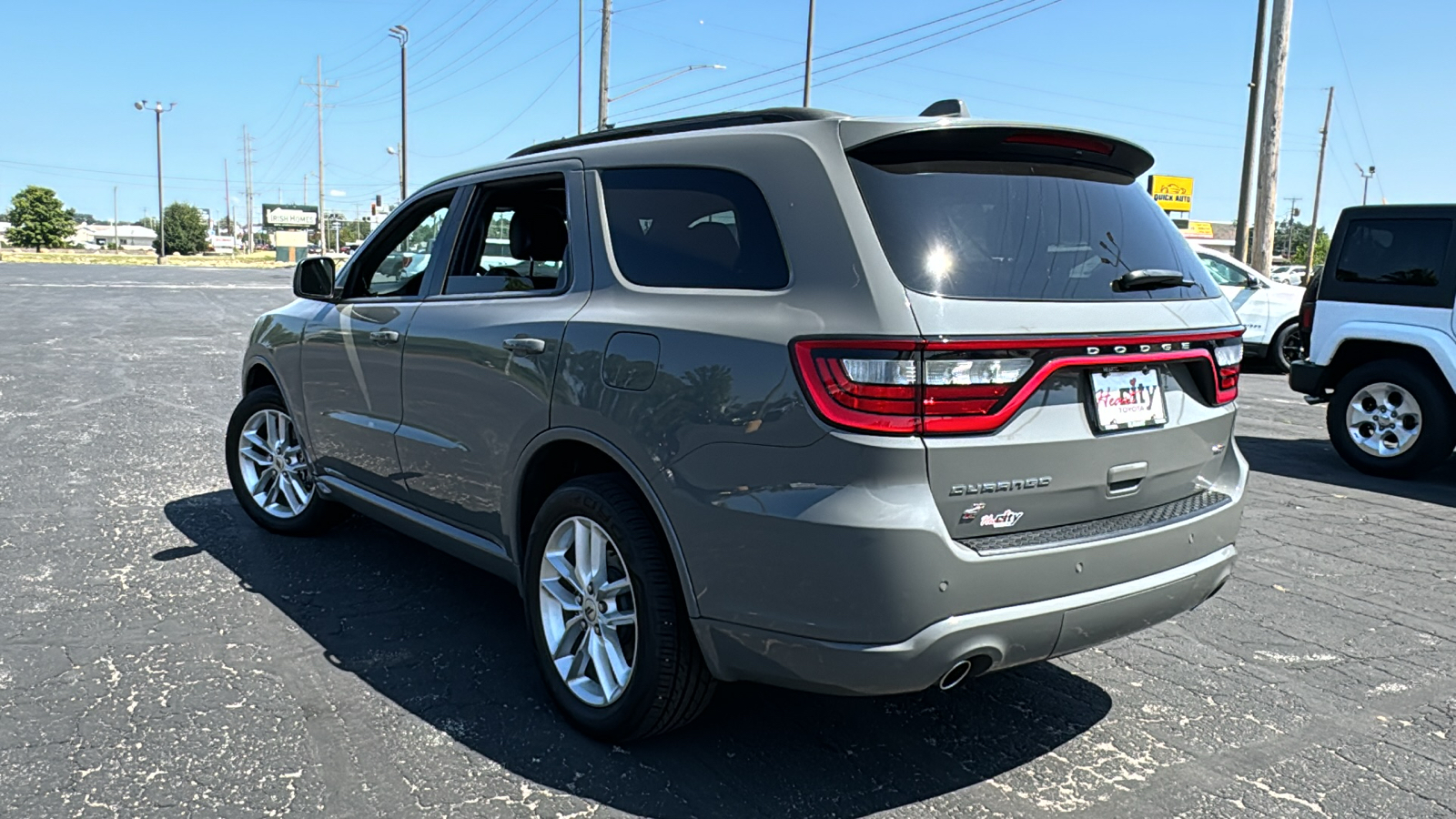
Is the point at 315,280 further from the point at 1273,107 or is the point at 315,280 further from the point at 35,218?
the point at 35,218

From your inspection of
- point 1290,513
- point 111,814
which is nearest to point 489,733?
point 111,814

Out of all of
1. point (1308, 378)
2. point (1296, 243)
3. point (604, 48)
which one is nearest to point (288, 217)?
point (1296, 243)

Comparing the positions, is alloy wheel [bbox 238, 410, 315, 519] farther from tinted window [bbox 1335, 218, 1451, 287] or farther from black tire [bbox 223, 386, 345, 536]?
tinted window [bbox 1335, 218, 1451, 287]

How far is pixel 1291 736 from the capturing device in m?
3.49

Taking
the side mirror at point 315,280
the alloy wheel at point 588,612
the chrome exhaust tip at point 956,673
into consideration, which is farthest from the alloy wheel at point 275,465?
the chrome exhaust tip at point 956,673

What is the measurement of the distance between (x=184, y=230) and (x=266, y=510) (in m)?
144

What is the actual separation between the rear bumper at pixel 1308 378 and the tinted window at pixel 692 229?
6574mm

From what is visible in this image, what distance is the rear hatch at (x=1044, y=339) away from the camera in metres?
2.66

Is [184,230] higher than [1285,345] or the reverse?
higher

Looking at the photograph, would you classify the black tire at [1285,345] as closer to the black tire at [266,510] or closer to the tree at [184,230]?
the black tire at [266,510]

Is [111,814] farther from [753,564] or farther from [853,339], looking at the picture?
[853,339]

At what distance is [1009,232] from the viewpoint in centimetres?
295

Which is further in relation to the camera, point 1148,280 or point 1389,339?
point 1389,339

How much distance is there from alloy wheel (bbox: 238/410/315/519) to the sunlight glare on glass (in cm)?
354
